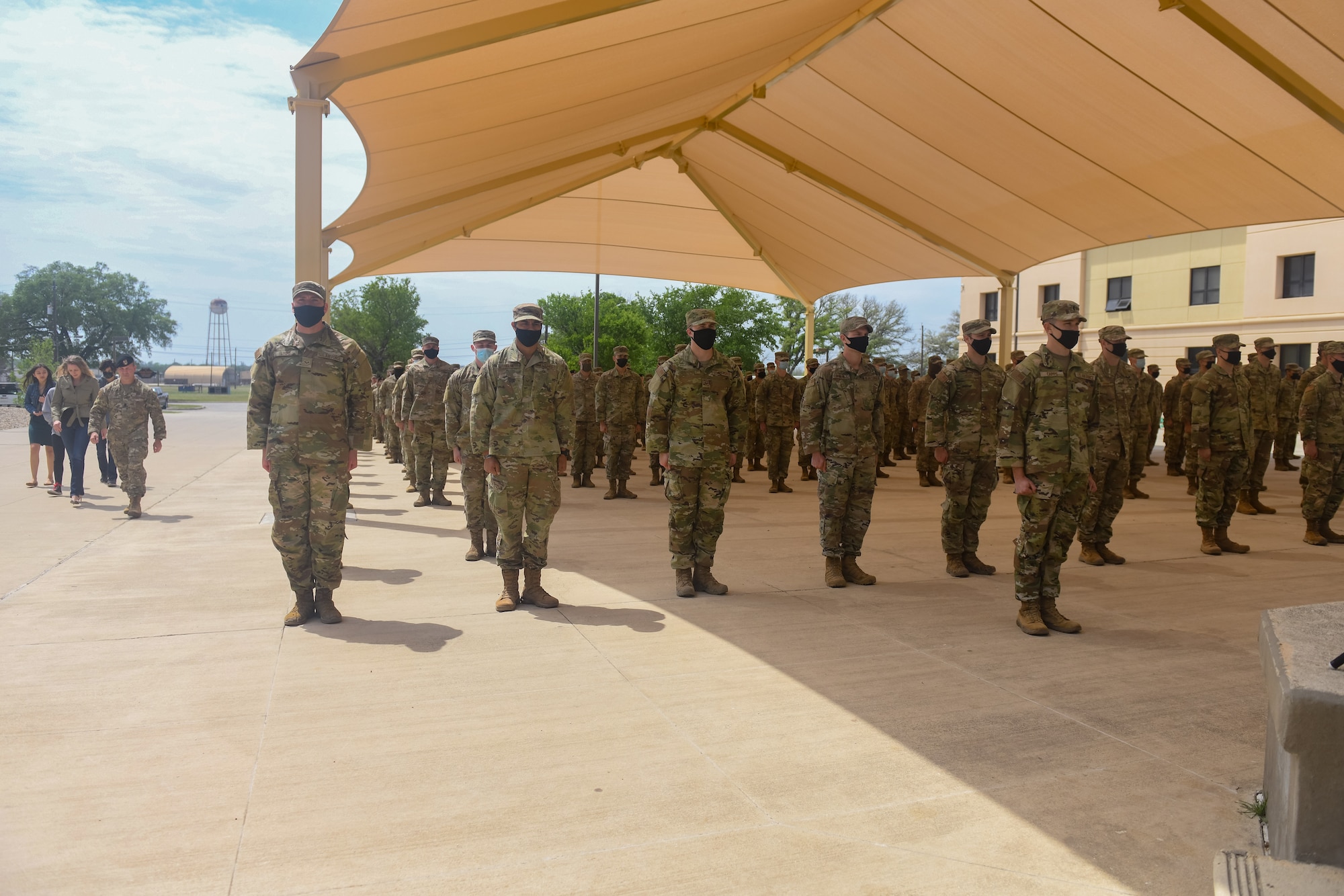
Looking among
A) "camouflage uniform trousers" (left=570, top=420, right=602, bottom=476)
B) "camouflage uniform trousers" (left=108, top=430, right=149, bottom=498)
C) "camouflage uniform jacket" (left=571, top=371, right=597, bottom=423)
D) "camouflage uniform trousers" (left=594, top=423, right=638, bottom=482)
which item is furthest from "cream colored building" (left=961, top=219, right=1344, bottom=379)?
"camouflage uniform trousers" (left=108, top=430, right=149, bottom=498)

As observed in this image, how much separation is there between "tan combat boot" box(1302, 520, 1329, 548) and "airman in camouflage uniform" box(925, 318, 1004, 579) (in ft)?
12.6

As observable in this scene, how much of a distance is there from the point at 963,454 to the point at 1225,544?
307 centimetres

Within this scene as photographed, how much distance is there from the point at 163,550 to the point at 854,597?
5.80 meters

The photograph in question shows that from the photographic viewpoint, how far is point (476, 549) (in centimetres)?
752

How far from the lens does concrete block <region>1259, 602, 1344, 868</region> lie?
7.75 ft

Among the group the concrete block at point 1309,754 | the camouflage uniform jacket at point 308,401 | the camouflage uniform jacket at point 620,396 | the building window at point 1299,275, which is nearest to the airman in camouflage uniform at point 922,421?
the camouflage uniform jacket at point 620,396

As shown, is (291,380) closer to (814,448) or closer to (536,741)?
(536,741)

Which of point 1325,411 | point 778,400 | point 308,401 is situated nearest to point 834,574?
point 308,401

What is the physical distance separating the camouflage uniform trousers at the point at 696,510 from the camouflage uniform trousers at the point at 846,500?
0.81 metres

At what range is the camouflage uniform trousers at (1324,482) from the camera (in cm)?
838

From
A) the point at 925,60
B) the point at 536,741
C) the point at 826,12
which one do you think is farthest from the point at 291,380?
the point at 925,60

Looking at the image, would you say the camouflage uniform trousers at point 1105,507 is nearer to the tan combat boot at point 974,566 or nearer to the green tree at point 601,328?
the tan combat boot at point 974,566

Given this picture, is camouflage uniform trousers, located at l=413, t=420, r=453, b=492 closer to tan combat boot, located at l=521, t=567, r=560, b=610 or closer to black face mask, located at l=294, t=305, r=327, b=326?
tan combat boot, located at l=521, t=567, r=560, b=610

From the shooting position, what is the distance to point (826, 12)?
27.0ft
